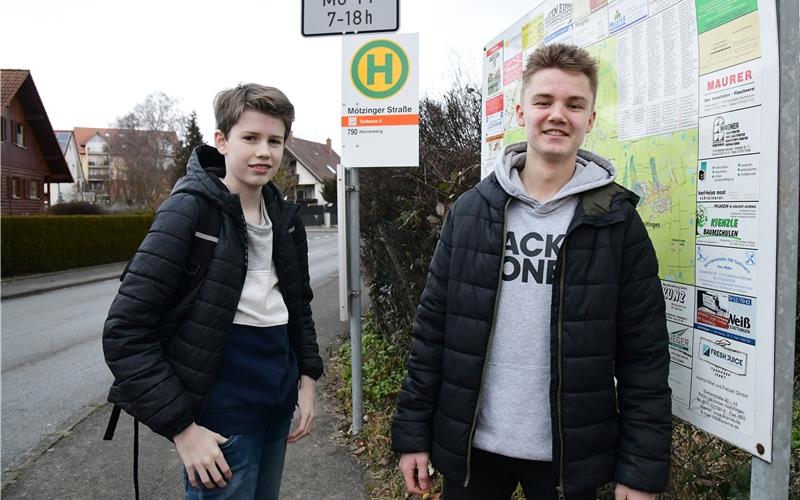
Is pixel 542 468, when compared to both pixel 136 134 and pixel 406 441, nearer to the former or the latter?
pixel 406 441

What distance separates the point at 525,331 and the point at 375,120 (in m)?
2.59

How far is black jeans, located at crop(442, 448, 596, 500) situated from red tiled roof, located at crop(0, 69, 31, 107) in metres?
31.2

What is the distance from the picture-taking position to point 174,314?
170 cm

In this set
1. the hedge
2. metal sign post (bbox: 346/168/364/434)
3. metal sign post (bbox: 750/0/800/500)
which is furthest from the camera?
the hedge

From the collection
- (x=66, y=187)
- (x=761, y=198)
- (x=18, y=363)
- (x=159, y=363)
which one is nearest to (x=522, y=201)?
(x=761, y=198)

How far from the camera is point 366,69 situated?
397cm

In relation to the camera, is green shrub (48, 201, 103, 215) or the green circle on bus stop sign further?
green shrub (48, 201, 103, 215)

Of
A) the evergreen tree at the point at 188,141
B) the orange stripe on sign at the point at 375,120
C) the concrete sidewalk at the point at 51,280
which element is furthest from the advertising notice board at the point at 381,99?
the evergreen tree at the point at 188,141

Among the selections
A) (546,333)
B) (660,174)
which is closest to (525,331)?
(546,333)

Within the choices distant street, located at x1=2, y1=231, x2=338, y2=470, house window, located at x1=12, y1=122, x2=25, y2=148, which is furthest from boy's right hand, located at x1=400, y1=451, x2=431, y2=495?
house window, located at x1=12, y1=122, x2=25, y2=148

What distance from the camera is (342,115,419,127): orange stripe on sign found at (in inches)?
156

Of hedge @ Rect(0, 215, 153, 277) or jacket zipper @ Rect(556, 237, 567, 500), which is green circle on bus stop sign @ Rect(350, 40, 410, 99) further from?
hedge @ Rect(0, 215, 153, 277)

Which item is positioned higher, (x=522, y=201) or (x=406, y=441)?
(x=522, y=201)

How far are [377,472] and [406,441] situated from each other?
2111 millimetres
